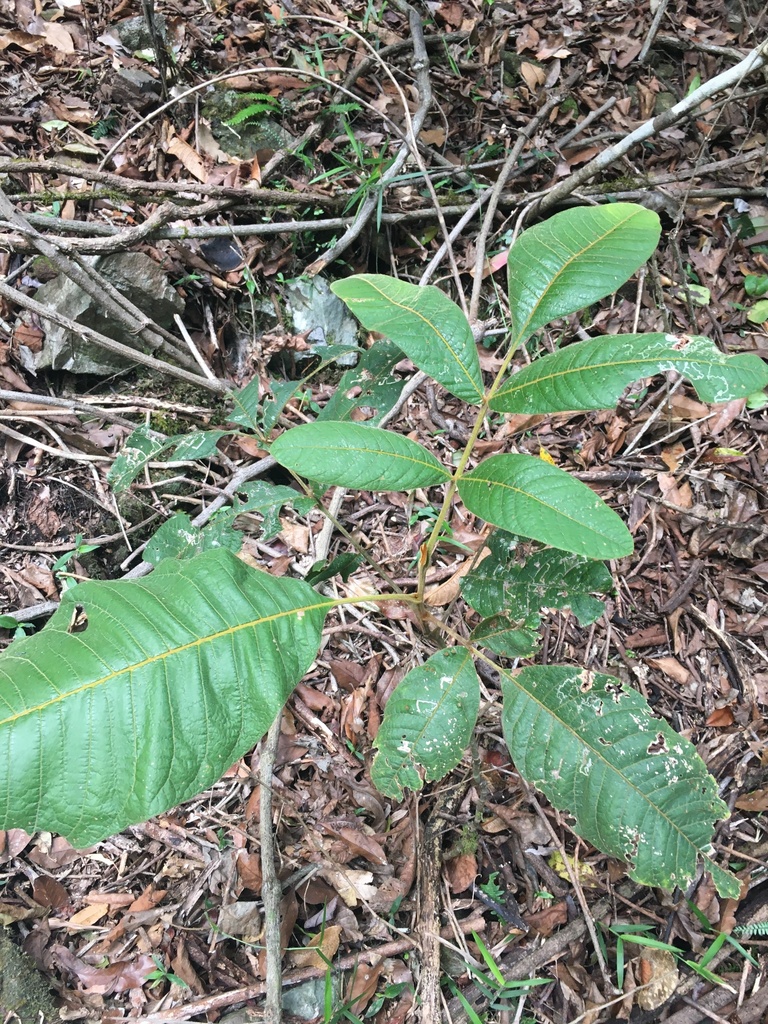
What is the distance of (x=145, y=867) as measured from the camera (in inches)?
68.7

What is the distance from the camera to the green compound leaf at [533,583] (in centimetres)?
126

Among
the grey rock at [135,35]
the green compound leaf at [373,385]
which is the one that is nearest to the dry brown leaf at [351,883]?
the green compound leaf at [373,385]

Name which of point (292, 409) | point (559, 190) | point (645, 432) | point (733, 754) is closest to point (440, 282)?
point (559, 190)

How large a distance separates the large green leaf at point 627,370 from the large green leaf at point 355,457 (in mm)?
228

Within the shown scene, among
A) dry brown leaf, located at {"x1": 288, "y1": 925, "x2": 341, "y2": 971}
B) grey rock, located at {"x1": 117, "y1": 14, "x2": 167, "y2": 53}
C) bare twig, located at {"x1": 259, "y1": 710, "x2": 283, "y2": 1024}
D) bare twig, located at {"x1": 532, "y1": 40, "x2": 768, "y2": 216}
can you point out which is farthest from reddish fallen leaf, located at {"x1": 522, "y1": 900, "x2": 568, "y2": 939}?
grey rock, located at {"x1": 117, "y1": 14, "x2": 167, "y2": 53}

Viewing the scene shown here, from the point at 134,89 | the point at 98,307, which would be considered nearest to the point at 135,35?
the point at 134,89

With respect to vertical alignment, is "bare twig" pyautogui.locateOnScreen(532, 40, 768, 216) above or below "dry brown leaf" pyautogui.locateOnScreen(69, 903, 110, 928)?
above

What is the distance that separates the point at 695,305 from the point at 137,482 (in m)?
2.35

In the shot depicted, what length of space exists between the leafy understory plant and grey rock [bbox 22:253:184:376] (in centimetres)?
153

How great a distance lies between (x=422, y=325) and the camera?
1.18 metres

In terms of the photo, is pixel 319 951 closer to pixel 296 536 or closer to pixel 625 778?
pixel 625 778

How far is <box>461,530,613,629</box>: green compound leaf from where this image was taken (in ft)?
4.13

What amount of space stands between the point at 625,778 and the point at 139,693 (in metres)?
0.88

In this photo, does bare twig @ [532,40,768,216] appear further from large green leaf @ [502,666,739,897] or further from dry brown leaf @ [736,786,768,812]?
dry brown leaf @ [736,786,768,812]
